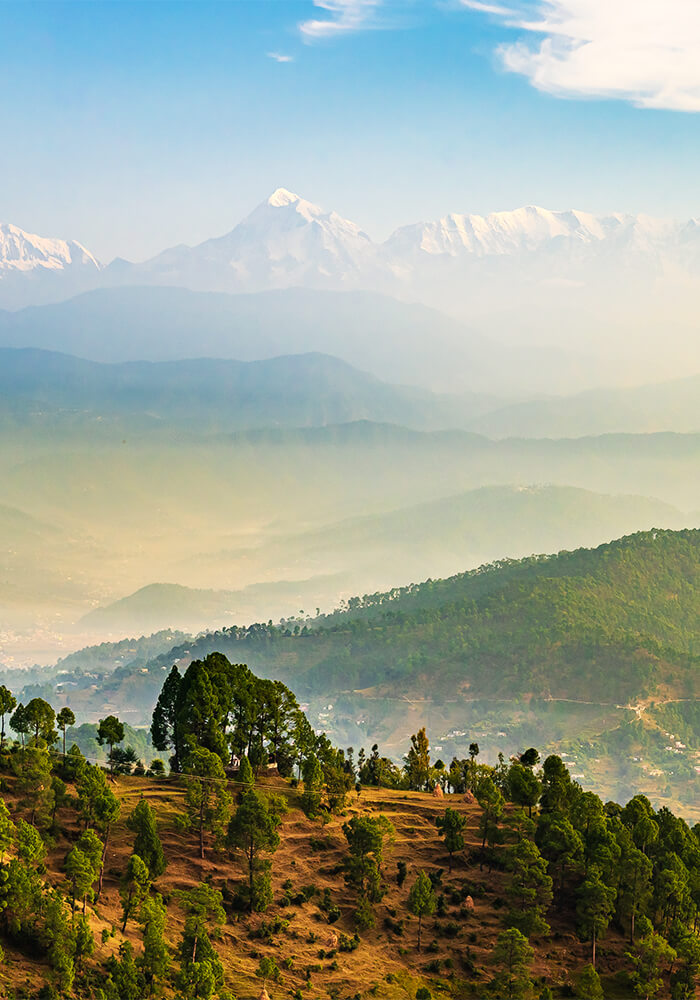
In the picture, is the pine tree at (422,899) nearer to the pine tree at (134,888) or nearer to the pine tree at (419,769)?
the pine tree at (134,888)

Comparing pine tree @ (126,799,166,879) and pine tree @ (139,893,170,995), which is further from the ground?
pine tree @ (126,799,166,879)

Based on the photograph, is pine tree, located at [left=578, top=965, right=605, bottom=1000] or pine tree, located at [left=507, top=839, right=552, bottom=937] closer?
pine tree, located at [left=578, top=965, right=605, bottom=1000]

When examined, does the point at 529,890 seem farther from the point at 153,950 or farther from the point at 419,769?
the point at 419,769

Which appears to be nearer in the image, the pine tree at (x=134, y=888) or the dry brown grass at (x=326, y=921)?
the pine tree at (x=134, y=888)

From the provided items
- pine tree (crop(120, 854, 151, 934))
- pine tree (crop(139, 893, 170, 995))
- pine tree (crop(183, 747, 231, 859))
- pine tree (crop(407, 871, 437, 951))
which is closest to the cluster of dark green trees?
pine tree (crop(407, 871, 437, 951))

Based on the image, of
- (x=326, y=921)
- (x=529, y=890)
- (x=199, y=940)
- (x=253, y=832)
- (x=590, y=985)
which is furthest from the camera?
(x=529, y=890)

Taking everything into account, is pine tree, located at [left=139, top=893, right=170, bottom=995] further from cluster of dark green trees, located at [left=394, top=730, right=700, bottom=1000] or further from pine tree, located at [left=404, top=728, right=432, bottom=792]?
pine tree, located at [left=404, top=728, right=432, bottom=792]

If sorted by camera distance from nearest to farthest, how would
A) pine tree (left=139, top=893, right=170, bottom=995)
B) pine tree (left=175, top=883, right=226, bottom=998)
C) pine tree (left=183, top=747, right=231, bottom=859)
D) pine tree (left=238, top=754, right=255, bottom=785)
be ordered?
pine tree (left=175, top=883, right=226, bottom=998) → pine tree (left=139, top=893, right=170, bottom=995) → pine tree (left=183, top=747, right=231, bottom=859) → pine tree (left=238, top=754, right=255, bottom=785)

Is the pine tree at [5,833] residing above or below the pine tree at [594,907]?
above

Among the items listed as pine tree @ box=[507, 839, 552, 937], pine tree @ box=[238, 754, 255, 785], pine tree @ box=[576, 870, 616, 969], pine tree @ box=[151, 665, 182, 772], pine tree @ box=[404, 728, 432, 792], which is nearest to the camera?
pine tree @ box=[576, 870, 616, 969]

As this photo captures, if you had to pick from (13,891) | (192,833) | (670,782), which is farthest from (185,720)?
(670,782)

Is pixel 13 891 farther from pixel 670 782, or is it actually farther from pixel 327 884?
pixel 670 782

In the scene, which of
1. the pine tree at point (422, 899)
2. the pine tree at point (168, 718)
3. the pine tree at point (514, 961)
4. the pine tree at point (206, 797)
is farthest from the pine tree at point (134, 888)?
the pine tree at point (514, 961)

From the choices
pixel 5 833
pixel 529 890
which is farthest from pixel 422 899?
pixel 5 833
